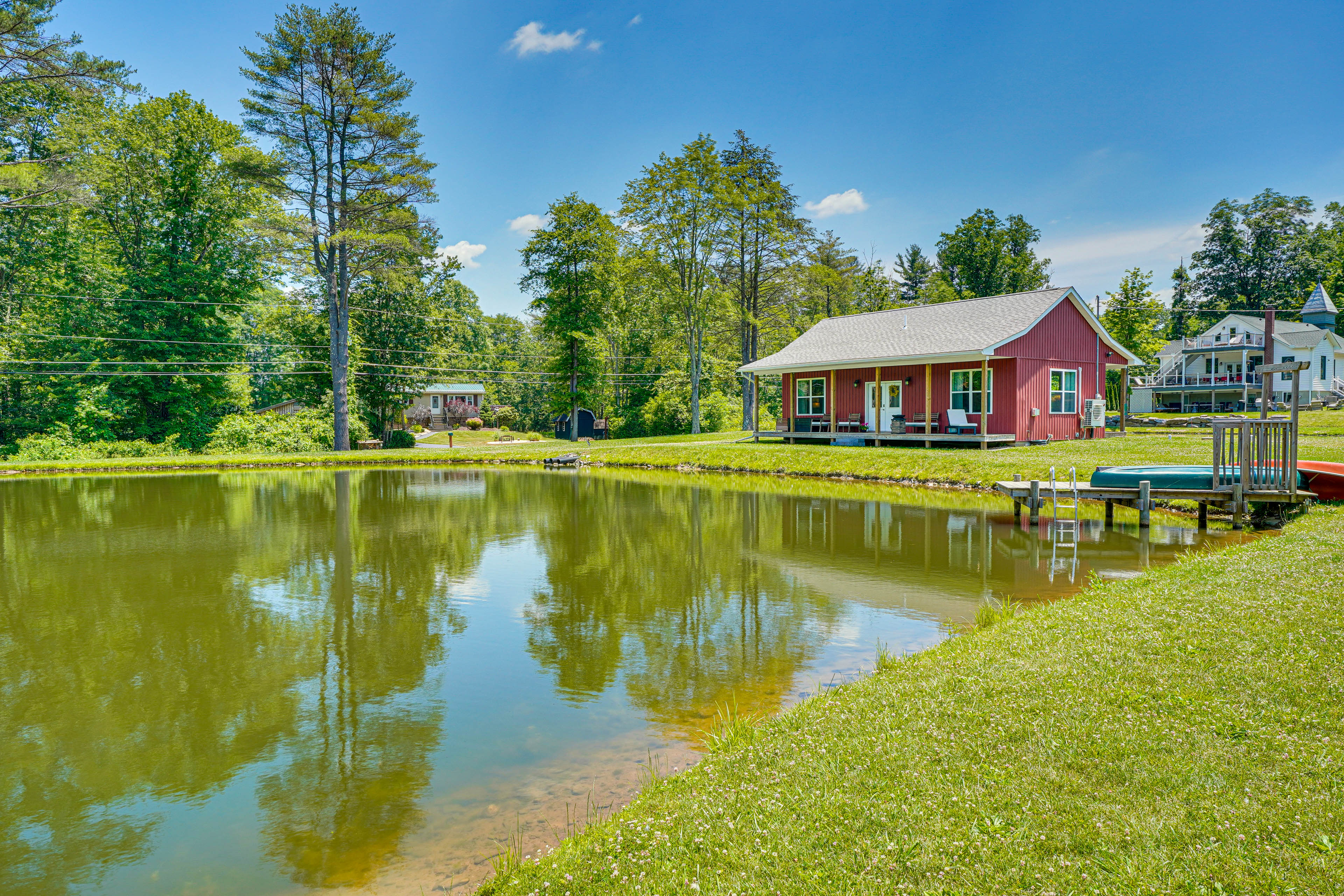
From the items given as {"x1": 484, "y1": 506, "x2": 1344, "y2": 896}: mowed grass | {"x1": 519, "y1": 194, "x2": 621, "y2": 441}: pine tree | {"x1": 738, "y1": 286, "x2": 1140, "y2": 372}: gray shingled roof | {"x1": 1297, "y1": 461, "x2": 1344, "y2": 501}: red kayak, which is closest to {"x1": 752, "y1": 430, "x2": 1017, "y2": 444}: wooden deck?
{"x1": 738, "y1": 286, "x2": 1140, "y2": 372}: gray shingled roof

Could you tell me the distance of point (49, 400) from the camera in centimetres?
3569

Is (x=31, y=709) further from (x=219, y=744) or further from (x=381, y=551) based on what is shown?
(x=381, y=551)

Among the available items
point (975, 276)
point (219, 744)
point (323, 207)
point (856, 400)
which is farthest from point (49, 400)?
point (975, 276)

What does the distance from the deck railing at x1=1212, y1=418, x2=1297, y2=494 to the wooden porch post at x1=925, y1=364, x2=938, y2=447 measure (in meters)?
12.3

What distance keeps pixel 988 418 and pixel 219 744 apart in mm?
→ 25041

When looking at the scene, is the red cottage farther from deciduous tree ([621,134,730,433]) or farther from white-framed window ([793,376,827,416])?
deciduous tree ([621,134,730,433])

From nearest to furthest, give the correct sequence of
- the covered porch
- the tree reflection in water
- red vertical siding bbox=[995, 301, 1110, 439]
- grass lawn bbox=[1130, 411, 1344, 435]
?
the tree reflection in water < red vertical siding bbox=[995, 301, 1110, 439] < the covered porch < grass lawn bbox=[1130, 411, 1344, 435]

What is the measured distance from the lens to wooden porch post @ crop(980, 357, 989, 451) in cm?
2398

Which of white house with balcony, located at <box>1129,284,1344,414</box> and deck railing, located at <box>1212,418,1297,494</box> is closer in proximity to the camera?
deck railing, located at <box>1212,418,1297,494</box>

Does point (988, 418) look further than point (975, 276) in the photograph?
No

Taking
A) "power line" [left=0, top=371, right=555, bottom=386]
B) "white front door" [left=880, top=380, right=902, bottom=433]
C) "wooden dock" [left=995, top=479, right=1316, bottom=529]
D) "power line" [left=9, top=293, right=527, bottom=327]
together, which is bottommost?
"wooden dock" [left=995, top=479, right=1316, bottom=529]

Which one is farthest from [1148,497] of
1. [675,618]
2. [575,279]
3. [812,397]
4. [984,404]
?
[575,279]

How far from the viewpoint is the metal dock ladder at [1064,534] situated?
1043 centimetres

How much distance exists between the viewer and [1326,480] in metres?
13.5
